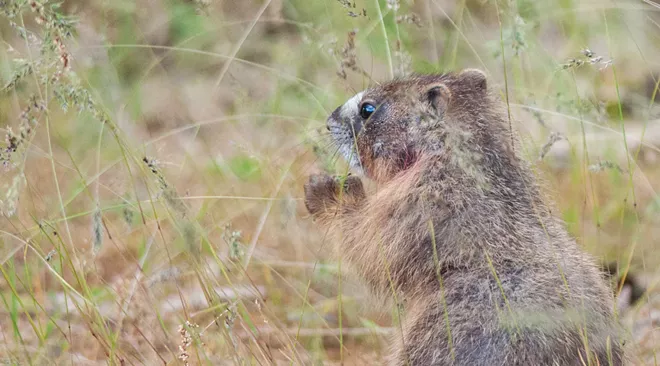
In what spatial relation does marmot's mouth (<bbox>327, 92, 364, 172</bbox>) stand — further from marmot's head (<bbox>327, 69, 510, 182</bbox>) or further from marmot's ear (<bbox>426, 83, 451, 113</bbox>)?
marmot's ear (<bbox>426, 83, 451, 113</bbox>)

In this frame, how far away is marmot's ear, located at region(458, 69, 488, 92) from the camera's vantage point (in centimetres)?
372

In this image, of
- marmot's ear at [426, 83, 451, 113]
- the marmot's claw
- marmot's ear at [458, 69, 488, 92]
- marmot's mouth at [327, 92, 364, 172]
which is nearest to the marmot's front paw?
the marmot's claw

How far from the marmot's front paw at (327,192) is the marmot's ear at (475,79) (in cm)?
67

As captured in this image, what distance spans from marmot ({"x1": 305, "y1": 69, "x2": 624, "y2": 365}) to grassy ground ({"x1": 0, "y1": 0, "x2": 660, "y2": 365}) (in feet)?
0.57

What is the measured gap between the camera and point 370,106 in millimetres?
3691

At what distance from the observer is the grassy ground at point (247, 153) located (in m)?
3.24

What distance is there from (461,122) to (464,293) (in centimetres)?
82

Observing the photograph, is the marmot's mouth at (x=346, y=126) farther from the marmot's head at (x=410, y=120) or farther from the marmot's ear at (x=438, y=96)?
the marmot's ear at (x=438, y=96)

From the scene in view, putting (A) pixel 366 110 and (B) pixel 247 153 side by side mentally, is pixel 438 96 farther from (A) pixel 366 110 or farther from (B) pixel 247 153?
(B) pixel 247 153

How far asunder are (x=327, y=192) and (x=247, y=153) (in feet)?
3.01

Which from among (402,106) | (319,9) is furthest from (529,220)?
(319,9)

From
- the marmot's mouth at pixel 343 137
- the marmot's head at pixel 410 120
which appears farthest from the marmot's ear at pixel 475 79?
the marmot's mouth at pixel 343 137

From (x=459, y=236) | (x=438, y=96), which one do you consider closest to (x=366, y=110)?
(x=438, y=96)

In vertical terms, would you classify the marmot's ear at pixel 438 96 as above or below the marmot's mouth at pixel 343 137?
above
